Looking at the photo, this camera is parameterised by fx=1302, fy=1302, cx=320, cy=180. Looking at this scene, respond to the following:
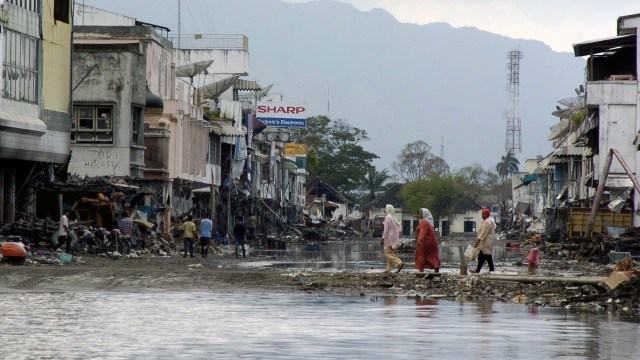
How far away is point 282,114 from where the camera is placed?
10638 cm

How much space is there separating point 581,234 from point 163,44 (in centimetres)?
2128

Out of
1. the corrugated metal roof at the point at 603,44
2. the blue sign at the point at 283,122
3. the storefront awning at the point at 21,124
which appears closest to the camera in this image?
the storefront awning at the point at 21,124

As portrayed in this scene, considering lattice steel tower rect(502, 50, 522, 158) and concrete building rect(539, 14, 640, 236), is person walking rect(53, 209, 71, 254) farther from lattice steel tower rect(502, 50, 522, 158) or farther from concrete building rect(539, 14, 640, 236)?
lattice steel tower rect(502, 50, 522, 158)

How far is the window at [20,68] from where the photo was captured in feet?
132

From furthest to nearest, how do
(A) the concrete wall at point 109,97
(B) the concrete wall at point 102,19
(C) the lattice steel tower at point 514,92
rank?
(C) the lattice steel tower at point 514,92
(B) the concrete wall at point 102,19
(A) the concrete wall at point 109,97

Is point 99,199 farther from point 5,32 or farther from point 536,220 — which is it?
point 536,220

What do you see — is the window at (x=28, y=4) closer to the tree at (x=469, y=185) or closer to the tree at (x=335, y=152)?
the tree at (x=335, y=152)

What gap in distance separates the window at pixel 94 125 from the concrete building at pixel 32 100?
21.7 feet

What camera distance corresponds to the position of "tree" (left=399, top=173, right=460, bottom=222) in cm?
15862

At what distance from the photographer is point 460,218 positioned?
182125 mm

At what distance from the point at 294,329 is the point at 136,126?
125 feet

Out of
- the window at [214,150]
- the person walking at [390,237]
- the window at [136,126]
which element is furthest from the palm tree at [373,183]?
the person walking at [390,237]

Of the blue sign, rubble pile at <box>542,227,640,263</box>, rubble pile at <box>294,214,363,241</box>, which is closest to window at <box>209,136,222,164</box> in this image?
rubble pile at <box>294,214,363,241</box>

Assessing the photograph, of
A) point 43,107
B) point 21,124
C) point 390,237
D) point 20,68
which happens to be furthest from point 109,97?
point 390,237
